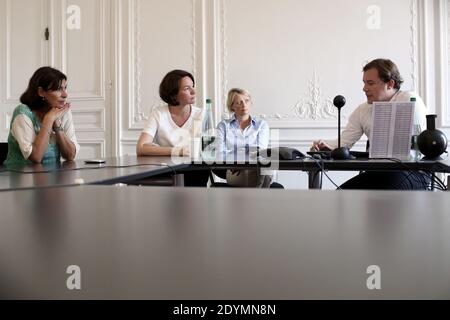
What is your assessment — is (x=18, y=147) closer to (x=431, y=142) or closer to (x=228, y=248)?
(x=431, y=142)

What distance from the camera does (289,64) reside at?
3.51 metres

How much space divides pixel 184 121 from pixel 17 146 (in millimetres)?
834

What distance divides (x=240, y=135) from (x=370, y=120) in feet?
2.91

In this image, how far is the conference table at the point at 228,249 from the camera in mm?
255

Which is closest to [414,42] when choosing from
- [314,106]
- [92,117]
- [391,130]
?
[314,106]

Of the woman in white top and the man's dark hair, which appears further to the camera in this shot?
the woman in white top

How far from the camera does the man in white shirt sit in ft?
5.57

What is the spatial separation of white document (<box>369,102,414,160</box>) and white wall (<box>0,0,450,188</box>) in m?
1.78

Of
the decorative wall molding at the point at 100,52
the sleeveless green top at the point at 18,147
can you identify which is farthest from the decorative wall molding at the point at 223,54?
the sleeveless green top at the point at 18,147

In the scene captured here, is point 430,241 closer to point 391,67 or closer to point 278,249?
point 278,249

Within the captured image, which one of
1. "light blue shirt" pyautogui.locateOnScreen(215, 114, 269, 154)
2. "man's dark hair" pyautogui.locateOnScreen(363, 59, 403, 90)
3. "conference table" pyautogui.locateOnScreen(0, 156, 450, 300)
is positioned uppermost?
"man's dark hair" pyautogui.locateOnScreen(363, 59, 403, 90)

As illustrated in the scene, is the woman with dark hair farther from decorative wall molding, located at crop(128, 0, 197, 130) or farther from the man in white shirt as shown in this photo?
decorative wall molding, located at crop(128, 0, 197, 130)

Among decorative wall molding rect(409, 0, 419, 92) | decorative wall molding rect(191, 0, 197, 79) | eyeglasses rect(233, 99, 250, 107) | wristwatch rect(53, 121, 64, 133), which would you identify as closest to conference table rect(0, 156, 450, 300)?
wristwatch rect(53, 121, 64, 133)
